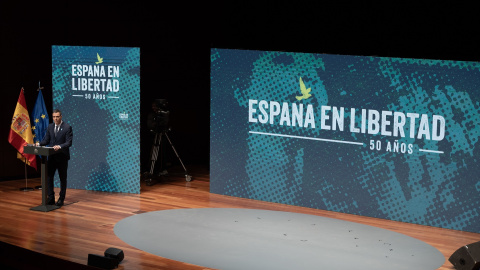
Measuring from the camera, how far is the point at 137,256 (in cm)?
834

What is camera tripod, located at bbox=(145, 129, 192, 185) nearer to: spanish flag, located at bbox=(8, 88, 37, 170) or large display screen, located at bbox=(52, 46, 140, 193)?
large display screen, located at bbox=(52, 46, 140, 193)

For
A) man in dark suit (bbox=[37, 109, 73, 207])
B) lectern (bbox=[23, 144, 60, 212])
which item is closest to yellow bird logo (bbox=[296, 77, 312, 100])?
man in dark suit (bbox=[37, 109, 73, 207])

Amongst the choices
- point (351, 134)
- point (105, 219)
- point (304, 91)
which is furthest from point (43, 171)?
point (351, 134)

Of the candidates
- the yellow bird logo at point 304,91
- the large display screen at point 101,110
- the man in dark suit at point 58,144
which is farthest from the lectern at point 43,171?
the yellow bird logo at point 304,91

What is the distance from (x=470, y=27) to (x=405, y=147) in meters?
1.97

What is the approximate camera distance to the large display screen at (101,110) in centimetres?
1117

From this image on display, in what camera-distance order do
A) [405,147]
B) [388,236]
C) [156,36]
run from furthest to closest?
1. [156,36]
2. [405,147]
3. [388,236]

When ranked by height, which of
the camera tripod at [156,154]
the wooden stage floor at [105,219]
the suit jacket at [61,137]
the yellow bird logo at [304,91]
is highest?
the yellow bird logo at [304,91]

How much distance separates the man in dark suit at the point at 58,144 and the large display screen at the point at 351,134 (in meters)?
2.24

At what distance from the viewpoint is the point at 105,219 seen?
32.4ft

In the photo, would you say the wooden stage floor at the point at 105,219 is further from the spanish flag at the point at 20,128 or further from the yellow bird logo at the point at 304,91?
the yellow bird logo at the point at 304,91

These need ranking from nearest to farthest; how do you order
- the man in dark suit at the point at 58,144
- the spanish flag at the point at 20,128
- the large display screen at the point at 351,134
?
the large display screen at the point at 351,134, the man in dark suit at the point at 58,144, the spanish flag at the point at 20,128

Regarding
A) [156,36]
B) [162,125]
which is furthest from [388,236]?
[156,36]

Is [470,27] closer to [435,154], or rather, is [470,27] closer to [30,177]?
[435,154]
